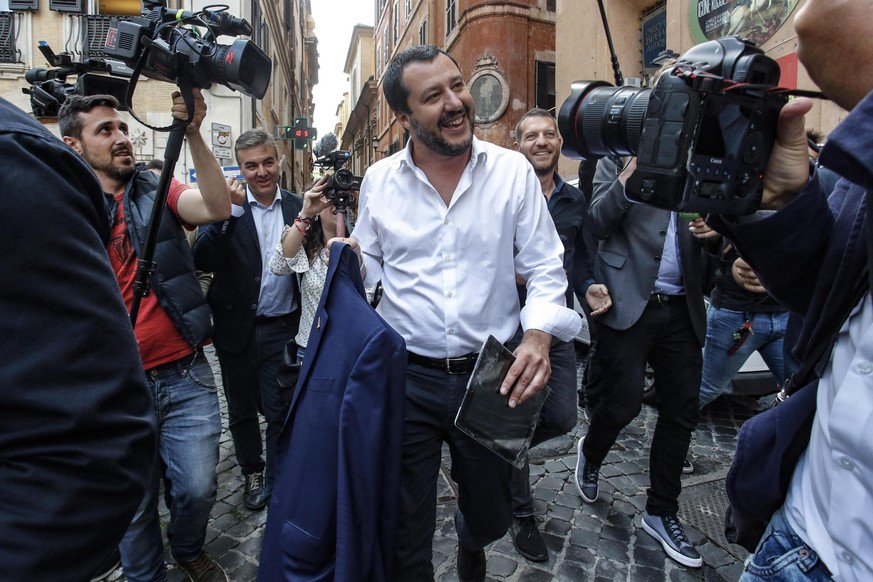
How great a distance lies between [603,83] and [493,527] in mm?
1577

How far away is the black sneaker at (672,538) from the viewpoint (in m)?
2.65

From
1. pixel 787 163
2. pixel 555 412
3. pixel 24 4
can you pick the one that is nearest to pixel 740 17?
pixel 555 412

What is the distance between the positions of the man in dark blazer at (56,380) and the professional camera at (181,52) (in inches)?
48.3

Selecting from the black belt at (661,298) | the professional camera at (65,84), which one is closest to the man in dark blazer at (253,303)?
the professional camera at (65,84)

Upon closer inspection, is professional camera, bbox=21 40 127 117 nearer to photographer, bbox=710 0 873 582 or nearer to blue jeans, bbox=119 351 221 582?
blue jeans, bbox=119 351 221 582

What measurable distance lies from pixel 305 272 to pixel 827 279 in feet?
8.10

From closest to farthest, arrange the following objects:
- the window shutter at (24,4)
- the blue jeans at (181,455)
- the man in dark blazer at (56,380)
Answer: the man in dark blazer at (56,380)
the blue jeans at (181,455)
the window shutter at (24,4)

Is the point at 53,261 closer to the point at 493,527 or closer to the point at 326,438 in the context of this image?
the point at 326,438

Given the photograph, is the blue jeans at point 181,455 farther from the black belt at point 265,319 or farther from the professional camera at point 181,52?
the professional camera at point 181,52

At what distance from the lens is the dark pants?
258 centimetres

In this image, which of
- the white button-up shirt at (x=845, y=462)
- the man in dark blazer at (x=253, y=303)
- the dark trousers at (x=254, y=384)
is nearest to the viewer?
the white button-up shirt at (x=845, y=462)

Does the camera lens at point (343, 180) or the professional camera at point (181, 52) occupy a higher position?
the professional camera at point (181, 52)

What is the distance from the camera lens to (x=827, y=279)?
1162 mm

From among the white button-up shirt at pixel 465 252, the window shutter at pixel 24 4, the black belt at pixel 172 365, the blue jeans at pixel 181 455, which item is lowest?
the blue jeans at pixel 181 455
